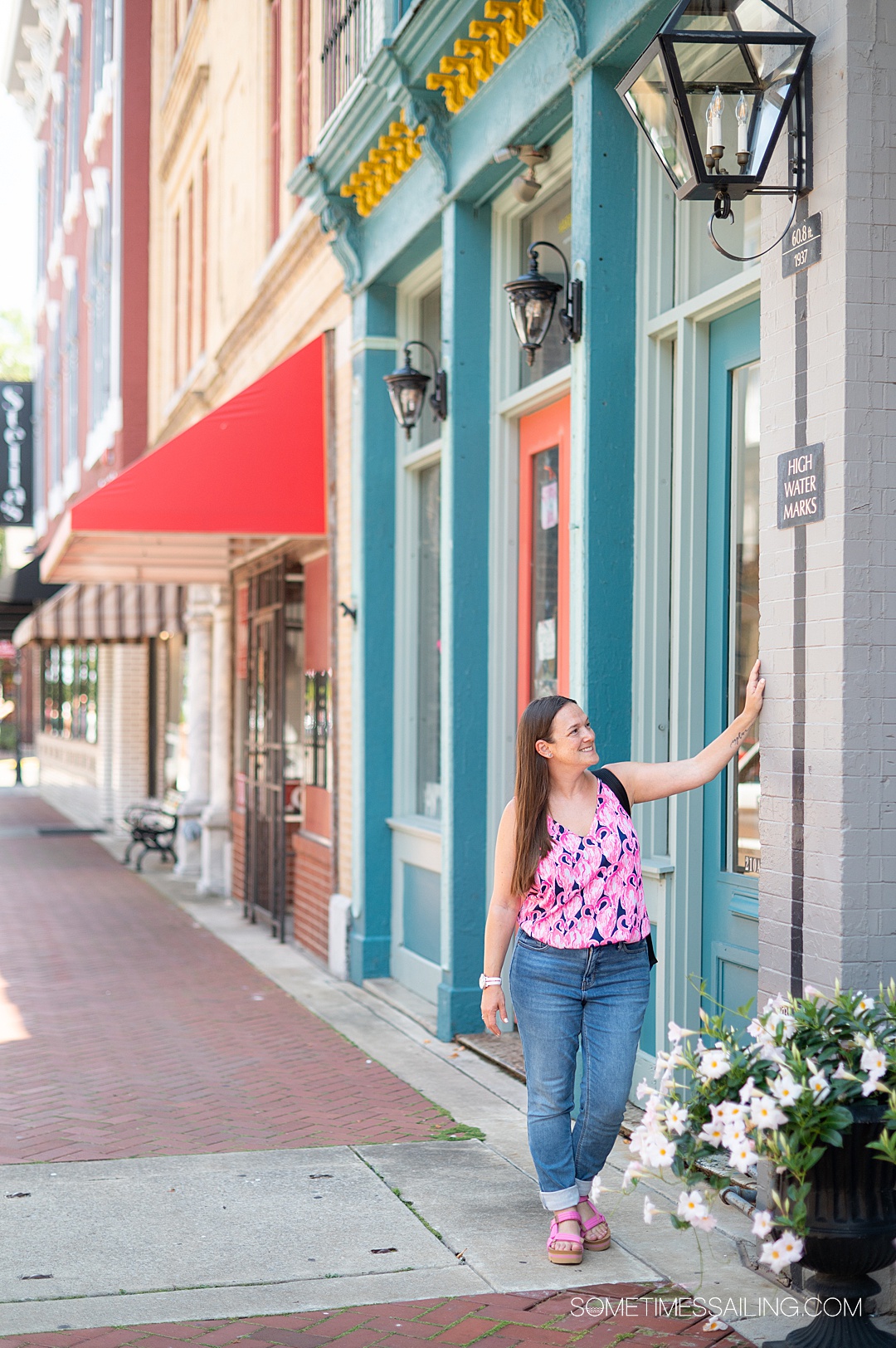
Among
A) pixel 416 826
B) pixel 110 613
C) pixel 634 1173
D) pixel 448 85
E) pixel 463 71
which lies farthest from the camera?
pixel 110 613

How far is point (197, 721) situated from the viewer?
1487 centimetres

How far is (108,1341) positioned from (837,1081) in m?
2.04

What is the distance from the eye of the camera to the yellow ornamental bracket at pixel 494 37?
673 centimetres

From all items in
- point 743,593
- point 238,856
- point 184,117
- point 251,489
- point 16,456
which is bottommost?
point 238,856

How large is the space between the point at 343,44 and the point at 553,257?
3120mm

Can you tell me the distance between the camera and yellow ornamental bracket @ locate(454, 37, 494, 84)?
6961 mm

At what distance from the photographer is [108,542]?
11.2 metres

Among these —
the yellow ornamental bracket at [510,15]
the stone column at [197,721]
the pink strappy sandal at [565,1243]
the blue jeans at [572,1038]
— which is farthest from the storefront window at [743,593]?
the stone column at [197,721]

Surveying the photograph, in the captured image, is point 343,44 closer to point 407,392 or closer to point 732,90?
point 407,392

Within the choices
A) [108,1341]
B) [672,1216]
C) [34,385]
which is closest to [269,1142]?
[108,1341]

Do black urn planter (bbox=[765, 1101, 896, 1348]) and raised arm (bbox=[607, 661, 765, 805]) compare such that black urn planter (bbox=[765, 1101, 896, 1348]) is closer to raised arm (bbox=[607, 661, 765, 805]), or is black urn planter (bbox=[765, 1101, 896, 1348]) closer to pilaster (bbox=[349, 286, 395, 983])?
raised arm (bbox=[607, 661, 765, 805])

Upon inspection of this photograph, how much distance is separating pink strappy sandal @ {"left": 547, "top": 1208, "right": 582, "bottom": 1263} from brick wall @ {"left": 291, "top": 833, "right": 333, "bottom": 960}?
5487mm

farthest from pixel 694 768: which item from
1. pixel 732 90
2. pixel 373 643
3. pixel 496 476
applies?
pixel 373 643

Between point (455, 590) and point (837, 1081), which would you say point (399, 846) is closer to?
point (455, 590)
